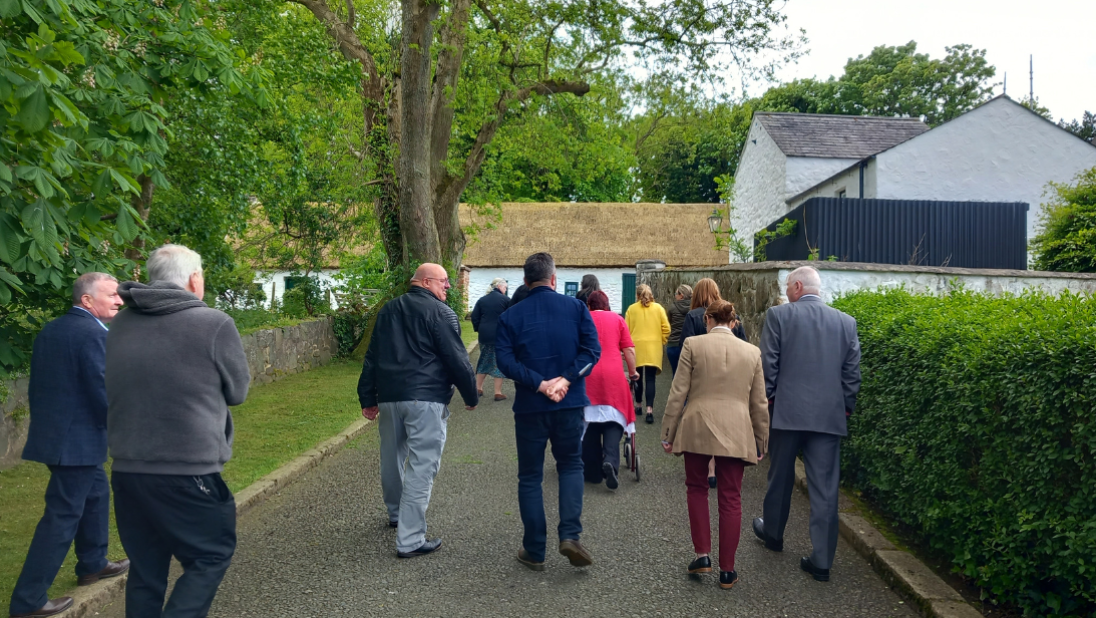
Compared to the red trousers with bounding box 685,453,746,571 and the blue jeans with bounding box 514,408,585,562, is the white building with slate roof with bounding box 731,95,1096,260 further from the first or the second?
the blue jeans with bounding box 514,408,585,562

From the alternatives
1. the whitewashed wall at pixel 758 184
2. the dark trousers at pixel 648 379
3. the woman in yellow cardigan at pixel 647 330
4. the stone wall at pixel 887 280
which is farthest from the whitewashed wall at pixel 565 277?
the woman in yellow cardigan at pixel 647 330

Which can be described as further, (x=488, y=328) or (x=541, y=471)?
(x=488, y=328)

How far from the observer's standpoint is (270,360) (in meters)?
14.4

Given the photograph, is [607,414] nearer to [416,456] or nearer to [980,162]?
[416,456]

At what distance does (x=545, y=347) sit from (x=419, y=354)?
878mm

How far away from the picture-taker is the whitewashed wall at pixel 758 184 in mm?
25031

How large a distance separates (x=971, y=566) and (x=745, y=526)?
6.26ft

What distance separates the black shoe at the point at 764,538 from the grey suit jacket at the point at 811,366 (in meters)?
0.87

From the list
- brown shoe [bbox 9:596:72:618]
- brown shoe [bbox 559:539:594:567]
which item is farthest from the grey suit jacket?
brown shoe [bbox 9:596:72:618]

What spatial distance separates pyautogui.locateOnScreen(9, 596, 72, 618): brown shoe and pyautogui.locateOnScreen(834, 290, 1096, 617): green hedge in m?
4.89

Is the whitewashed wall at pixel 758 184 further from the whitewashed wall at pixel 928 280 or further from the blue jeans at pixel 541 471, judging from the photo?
the blue jeans at pixel 541 471

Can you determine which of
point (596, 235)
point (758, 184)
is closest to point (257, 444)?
point (758, 184)

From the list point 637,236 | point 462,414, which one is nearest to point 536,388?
point 462,414

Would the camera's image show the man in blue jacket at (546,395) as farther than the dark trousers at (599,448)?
No
